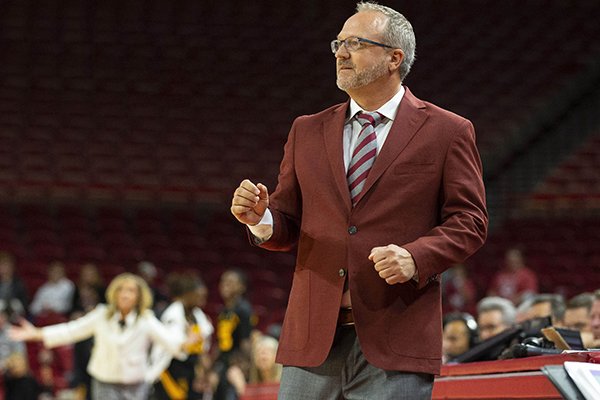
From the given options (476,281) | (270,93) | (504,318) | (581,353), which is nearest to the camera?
(581,353)

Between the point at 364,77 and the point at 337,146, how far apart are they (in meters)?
0.21

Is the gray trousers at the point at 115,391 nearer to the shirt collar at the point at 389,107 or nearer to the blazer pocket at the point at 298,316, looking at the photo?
the blazer pocket at the point at 298,316

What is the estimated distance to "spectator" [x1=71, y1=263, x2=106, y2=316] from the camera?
38.0 feet

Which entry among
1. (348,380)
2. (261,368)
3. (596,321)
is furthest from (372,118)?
(261,368)

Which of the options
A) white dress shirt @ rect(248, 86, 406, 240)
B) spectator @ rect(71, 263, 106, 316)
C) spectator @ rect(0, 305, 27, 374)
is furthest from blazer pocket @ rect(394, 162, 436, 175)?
spectator @ rect(71, 263, 106, 316)

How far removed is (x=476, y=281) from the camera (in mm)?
13523

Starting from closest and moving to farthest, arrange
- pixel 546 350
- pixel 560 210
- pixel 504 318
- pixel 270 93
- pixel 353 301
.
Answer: pixel 353 301
pixel 546 350
pixel 504 318
pixel 560 210
pixel 270 93

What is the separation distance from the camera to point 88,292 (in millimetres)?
11680

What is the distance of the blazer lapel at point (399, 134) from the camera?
9.70 ft

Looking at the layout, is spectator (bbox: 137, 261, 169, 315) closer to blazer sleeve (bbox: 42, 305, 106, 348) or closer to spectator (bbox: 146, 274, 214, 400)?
spectator (bbox: 146, 274, 214, 400)

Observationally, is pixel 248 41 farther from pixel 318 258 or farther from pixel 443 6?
pixel 318 258

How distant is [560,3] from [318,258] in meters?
16.0

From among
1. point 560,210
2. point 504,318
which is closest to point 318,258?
point 504,318

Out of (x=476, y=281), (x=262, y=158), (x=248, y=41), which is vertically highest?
(x=248, y=41)
